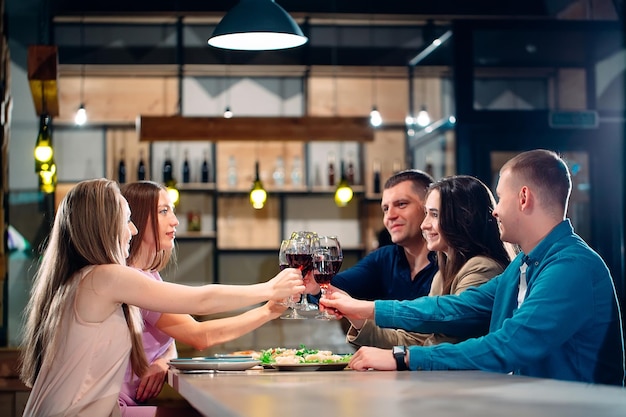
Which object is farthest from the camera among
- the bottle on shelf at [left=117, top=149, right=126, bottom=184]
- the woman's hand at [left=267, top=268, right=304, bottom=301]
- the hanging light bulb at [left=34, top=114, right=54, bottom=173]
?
the bottle on shelf at [left=117, top=149, right=126, bottom=184]

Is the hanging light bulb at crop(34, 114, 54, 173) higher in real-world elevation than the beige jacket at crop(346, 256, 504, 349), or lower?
higher

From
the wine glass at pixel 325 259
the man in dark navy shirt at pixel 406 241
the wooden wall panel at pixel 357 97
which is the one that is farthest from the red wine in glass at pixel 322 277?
the wooden wall panel at pixel 357 97

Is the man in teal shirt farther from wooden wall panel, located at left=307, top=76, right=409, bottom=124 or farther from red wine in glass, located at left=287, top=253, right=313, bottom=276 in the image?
wooden wall panel, located at left=307, top=76, right=409, bottom=124

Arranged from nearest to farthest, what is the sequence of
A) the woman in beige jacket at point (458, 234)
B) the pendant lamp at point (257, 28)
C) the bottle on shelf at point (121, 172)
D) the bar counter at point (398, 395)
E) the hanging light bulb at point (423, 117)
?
the bar counter at point (398, 395) < the woman in beige jacket at point (458, 234) < the pendant lamp at point (257, 28) < the hanging light bulb at point (423, 117) < the bottle on shelf at point (121, 172)

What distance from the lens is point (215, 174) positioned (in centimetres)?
908

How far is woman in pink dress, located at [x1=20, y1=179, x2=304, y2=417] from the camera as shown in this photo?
2879 millimetres

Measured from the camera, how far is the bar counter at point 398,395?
1.64 meters

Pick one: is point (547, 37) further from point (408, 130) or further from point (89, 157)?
point (89, 157)

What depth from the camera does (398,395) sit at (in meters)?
1.92

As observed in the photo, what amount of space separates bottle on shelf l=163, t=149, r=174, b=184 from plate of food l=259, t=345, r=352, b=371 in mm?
5082

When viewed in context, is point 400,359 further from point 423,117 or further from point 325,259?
point 423,117

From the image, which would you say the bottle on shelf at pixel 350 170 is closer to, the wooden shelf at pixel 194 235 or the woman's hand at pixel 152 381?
the wooden shelf at pixel 194 235

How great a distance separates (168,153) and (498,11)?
3.35m

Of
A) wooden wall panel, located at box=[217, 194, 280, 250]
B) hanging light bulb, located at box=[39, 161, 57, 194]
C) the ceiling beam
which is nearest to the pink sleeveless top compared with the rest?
hanging light bulb, located at box=[39, 161, 57, 194]
